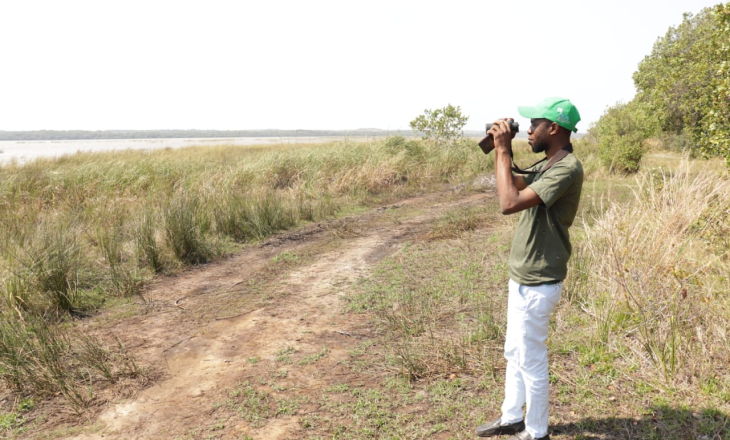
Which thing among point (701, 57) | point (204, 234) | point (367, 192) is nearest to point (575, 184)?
point (204, 234)

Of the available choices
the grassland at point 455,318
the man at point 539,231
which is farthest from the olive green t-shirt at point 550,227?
the grassland at point 455,318

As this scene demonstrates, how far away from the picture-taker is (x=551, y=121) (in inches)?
94.6

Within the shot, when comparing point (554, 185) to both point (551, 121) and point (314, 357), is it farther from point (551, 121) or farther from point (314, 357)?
point (314, 357)

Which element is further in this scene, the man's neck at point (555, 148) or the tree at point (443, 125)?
the tree at point (443, 125)

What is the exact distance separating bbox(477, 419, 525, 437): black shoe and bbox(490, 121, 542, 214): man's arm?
1.32 metres

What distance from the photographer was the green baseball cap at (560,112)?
7.77 feet

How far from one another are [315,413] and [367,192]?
10363 millimetres

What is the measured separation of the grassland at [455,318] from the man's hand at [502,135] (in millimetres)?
1775

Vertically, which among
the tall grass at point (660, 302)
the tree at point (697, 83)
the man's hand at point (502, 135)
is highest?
the tree at point (697, 83)

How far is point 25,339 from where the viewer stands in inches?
149

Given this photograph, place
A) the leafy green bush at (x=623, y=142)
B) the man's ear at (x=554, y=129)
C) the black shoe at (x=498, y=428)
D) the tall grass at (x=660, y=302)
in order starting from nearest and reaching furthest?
the man's ear at (x=554, y=129), the black shoe at (x=498, y=428), the tall grass at (x=660, y=302), the leafy green bush at (x=623, y=142)

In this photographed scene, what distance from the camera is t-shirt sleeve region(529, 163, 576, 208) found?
2.28 m

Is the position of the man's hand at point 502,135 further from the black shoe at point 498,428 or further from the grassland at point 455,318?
the grassland at point 455,318

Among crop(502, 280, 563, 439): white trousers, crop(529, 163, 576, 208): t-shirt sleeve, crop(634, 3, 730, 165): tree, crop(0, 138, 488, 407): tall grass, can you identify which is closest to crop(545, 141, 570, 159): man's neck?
crop(529, 163, 576, 208): t-shirt sleeve
